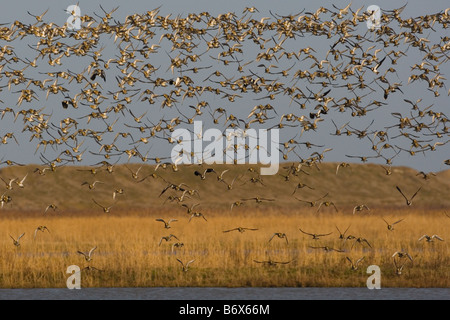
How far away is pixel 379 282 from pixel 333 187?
271 feet

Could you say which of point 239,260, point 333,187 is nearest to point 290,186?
point 333,187

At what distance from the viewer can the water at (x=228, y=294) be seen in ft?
73.3

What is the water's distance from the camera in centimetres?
2234

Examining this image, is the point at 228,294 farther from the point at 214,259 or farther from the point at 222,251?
the point at 222,251

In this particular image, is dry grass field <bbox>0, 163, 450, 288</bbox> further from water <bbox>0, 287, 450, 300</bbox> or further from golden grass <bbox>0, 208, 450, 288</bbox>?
water <bbox>0, 287, 450, 300</bbox>

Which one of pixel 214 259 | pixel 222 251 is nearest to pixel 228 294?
pixel 214 259

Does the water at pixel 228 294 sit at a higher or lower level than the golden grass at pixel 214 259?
lower

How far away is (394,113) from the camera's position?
943 inches

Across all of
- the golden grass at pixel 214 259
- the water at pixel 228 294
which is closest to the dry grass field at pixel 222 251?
the golden grass at pixel 214 259

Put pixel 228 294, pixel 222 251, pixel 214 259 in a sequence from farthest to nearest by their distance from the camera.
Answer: pixel 222 251 < pixel 214 259 < pixel 228 294

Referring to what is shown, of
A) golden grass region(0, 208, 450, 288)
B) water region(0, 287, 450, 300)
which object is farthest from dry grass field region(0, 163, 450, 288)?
water region(0, 287, 450, 300)

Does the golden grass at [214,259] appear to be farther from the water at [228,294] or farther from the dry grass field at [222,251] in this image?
the water at [228,294]

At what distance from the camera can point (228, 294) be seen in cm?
2275
